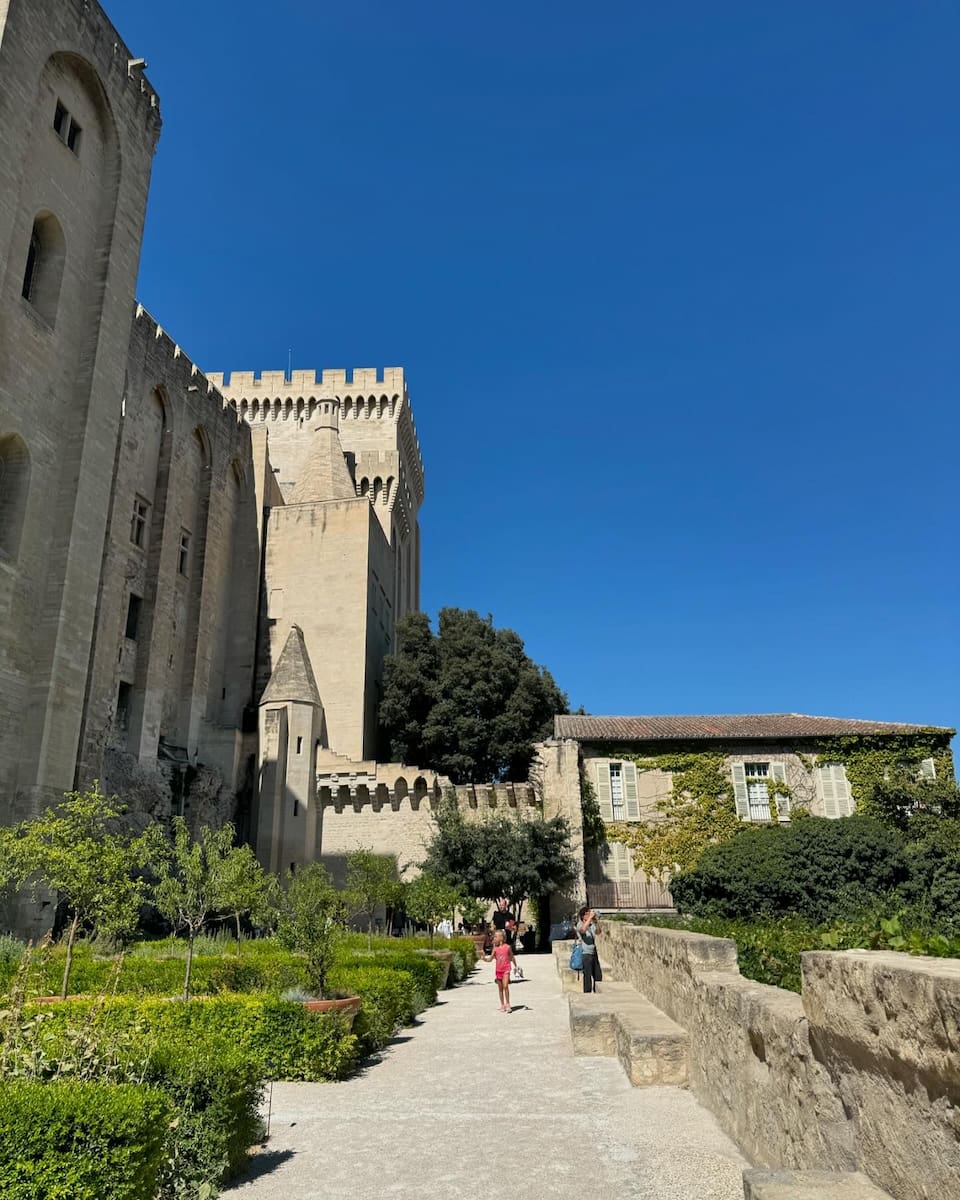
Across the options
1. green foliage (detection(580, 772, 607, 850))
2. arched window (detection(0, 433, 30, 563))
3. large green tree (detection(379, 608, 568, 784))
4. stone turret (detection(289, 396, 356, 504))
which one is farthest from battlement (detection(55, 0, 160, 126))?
green foliage (detection(580, 772, 607, 850))

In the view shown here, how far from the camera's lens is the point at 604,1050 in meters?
8.79

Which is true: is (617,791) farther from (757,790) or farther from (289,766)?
(289,766)

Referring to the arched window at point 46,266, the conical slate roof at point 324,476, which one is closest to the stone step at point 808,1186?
the arched window at point 46,266

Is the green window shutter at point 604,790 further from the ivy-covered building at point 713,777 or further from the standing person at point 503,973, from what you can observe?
the standing person at point 503,973

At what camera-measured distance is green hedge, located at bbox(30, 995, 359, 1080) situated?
7.62 metres

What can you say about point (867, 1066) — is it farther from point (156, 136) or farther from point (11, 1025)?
point (156, 136)

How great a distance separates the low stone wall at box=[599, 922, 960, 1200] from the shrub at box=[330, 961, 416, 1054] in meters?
4.99

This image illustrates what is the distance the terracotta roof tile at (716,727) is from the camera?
26922 millimetres

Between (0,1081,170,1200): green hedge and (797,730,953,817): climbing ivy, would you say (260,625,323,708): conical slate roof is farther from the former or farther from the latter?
(0,1081,170,1200): green hedge

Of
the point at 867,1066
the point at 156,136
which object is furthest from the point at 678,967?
the point at 156,136

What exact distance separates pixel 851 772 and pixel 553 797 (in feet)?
29.8

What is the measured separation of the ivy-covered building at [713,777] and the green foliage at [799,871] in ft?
18.3

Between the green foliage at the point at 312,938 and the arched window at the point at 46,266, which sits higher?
the arched window at the point at 46,266

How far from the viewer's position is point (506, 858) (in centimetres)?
2645
